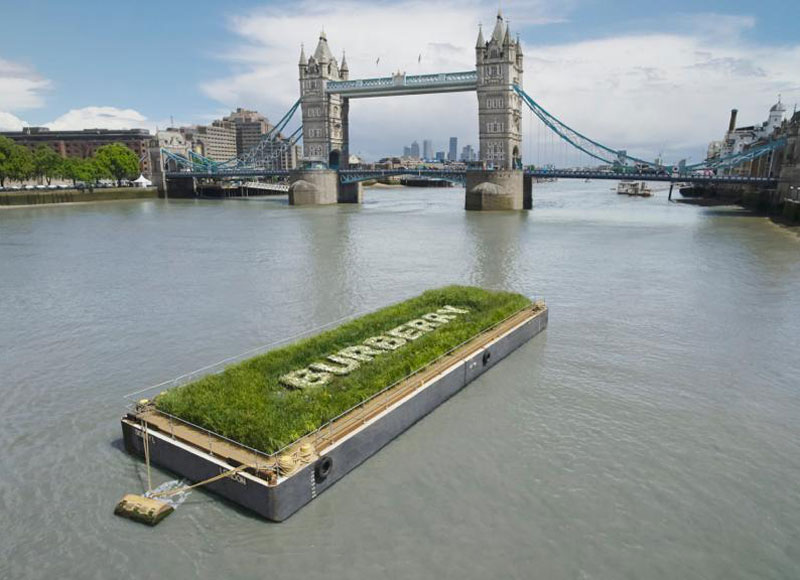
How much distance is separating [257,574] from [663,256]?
39.0 metres

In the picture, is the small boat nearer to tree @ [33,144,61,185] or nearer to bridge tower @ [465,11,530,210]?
bridge tower @ [465,11,530,210]

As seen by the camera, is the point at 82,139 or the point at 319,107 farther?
the point at 82,139

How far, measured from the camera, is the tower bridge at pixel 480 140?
258 feet

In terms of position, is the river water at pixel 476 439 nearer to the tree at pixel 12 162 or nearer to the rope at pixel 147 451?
the rope at pixel 147 451

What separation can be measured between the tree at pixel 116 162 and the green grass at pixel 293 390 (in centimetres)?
10801

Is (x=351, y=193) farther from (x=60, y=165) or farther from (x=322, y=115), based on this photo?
(x=60, y=165)

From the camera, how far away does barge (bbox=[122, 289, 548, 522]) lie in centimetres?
1063

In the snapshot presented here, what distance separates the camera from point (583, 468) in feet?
41.1

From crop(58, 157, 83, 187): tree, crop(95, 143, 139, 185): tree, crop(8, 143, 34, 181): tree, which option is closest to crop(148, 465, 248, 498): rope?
crop(8, 143, 34, 181): tree

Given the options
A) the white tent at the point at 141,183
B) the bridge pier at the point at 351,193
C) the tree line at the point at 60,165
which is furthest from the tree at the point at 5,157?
the bridge pier at the point at 351,193

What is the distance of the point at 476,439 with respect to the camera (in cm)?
1377

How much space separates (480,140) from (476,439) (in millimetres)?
77533

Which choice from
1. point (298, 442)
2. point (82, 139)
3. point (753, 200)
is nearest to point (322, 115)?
point (753, 200)

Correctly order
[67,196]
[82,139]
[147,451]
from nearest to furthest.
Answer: [147,451], [67,196], [82,139]
